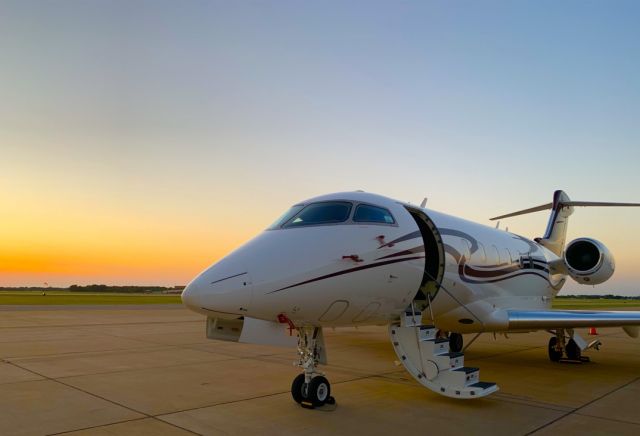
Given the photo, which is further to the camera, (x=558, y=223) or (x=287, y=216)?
(x=558, y=223)

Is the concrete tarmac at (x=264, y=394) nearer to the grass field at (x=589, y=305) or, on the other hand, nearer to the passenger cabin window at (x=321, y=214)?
the passenger cabin window at (x=321, y=214)

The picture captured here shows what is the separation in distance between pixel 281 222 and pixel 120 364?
567 centimetres

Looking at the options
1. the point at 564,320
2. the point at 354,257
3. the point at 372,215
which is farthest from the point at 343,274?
the point at 564,320

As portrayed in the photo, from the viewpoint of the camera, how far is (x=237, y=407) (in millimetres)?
6941

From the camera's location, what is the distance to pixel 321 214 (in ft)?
22.7

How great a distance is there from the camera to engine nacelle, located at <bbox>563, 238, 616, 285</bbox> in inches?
492

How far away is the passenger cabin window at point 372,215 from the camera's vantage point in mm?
6965

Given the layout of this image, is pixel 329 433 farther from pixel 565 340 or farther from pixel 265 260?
pixel 565 340

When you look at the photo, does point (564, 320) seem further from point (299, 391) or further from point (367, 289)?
point (299, 391)

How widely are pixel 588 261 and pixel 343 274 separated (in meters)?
8.81

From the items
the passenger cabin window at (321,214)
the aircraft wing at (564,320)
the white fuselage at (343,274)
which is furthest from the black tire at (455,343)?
the passenger cabin window at (321,214)

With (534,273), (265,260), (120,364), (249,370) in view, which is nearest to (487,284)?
(534,273)

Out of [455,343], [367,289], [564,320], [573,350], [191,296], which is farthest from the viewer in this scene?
[455,343]

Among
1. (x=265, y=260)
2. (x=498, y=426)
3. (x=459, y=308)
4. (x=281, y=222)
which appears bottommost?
(x=498, y=426)
